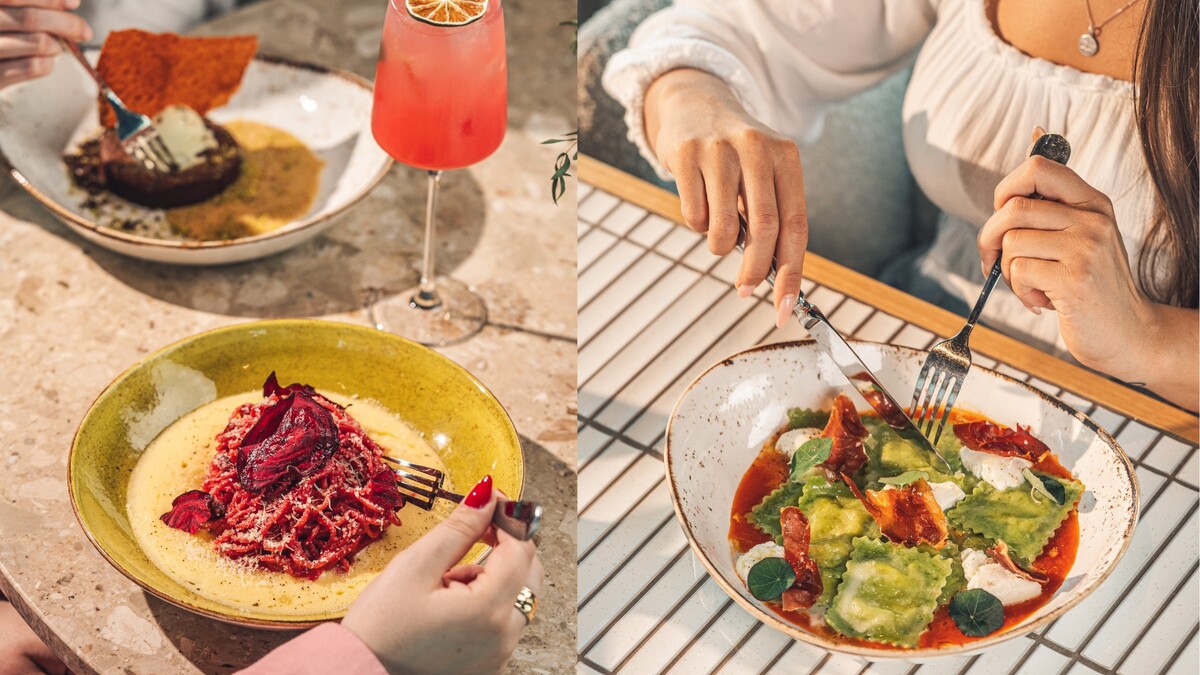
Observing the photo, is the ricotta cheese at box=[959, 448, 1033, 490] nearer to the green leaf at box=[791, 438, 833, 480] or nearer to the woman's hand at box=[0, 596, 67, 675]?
the green leaf at box=[791, 438, 833, 480]

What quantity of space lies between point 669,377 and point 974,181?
529mm

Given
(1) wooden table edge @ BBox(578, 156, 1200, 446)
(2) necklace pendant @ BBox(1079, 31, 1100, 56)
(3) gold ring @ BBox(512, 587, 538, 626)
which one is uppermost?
(2) necklace pendant @ BBox(1079, 31, 1100, 56)

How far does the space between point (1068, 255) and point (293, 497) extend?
711 mm

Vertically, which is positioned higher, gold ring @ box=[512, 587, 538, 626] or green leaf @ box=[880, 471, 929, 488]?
green leaf @ box=[880, 471, 929, 488]

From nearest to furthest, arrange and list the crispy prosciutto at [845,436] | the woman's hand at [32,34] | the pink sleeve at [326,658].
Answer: the pink sleeve at [326,658] < the crispy prosciutto at [845,436] < the woman's hand at [32,34]

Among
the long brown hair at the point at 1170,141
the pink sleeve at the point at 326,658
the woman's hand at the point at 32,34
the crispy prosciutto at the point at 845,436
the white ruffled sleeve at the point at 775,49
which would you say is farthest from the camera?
the white ruffled sleeve at the point at 775,49

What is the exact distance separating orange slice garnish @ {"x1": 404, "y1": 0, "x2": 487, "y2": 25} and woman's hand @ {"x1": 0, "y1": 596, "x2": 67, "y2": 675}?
674mm

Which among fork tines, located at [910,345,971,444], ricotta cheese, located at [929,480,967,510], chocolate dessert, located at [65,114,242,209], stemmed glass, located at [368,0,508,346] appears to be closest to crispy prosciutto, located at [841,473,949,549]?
ricotta cheese, located at [929,480,967,510]

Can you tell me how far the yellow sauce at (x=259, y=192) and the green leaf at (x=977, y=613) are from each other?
89 cm

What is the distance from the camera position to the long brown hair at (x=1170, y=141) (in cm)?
109

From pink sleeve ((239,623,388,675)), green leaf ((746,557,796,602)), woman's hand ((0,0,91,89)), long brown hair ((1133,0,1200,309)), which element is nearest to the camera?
pink sleeve ((239,623,388,675))

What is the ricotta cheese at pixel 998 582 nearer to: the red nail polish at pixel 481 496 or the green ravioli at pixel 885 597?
the green ravioli at pixel 885 597

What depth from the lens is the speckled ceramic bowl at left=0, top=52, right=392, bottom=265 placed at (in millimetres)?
1179

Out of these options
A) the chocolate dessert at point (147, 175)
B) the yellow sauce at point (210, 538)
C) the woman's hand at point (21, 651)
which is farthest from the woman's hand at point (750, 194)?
the woman's hand at point (21, 651)
